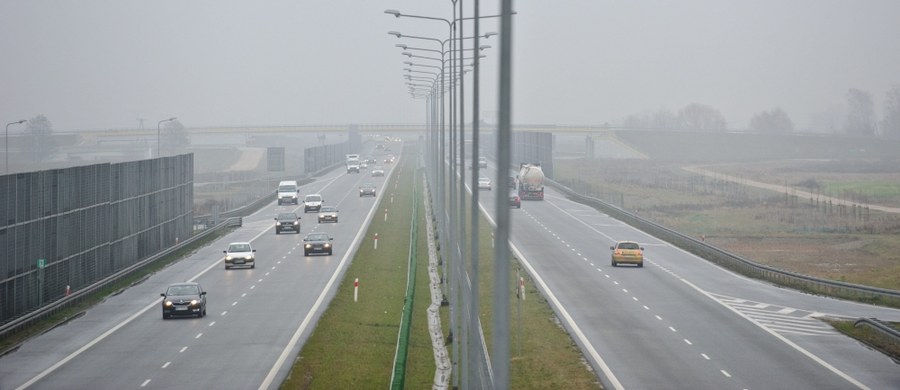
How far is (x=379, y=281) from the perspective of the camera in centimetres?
5397

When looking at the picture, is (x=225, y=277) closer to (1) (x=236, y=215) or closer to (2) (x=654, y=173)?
(1) (x=236, y=215)

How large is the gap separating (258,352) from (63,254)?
16.0 meters

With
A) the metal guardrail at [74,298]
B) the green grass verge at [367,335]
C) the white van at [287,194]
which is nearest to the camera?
the green grass verge at [367,335]

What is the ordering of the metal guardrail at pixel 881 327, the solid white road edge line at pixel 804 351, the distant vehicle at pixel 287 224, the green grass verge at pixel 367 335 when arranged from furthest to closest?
1. the distant vehicle at pixel 287 224
2. the metal guardrail at pixel 881 327
3. the green grass verge at pixel 367 335
4. the solid white road edge line at pixel 804 351

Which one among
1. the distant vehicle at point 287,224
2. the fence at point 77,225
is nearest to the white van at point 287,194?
the distant vehicle at point 287,224

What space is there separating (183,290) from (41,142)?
386 ft

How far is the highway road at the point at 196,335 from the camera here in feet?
100

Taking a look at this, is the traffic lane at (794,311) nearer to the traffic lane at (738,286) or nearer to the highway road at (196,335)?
the traffic lane at (738,286)

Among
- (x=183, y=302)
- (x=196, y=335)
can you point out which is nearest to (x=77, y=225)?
(x=183, y=302)

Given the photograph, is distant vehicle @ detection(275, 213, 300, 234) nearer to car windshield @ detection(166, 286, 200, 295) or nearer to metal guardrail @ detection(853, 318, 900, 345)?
car windshield @ detection(166, 286, 200, 295)

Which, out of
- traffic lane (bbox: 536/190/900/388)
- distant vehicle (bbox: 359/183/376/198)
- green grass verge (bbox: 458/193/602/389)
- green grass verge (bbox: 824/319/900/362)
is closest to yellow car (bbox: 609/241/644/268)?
traffic lane (bbox: 536/190/900/388)

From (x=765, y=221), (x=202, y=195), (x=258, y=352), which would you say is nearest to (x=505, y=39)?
(x=258, y=352)

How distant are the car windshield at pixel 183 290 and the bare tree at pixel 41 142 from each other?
112m

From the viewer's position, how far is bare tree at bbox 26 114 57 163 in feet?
500
